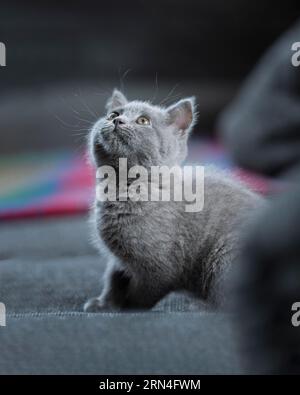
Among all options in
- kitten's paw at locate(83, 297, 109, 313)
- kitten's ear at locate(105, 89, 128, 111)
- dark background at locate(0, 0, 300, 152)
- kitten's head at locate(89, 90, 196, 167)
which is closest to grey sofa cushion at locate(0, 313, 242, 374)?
kitten's paw at locate(83, 297, 109, 313)

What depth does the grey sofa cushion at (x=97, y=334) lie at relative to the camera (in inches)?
30.7

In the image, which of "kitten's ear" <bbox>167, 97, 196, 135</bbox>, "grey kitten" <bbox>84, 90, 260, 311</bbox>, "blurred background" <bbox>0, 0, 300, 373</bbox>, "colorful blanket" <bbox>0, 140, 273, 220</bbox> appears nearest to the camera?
"grey kitten" <bbox>84, 90, 260, 311</bbox>

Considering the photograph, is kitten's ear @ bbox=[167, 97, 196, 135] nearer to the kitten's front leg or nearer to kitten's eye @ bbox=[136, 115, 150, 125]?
kitten's eye @ bbox=[136, 115, 150, 125]

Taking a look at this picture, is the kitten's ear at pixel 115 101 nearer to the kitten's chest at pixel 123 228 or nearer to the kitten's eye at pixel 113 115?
→ the kitten's eye at pixel 113 115

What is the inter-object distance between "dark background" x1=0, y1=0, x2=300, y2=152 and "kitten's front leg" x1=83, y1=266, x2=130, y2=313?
113 centimetres

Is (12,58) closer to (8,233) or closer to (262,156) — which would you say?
(8,233)

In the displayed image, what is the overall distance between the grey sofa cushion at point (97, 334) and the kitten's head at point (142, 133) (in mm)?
262

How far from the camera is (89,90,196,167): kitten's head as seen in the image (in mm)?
1068

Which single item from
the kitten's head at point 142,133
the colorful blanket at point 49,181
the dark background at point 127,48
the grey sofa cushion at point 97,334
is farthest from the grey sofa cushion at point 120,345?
the dark background at point 127,48

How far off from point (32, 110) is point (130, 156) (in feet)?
4.08

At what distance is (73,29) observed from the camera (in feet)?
7.94

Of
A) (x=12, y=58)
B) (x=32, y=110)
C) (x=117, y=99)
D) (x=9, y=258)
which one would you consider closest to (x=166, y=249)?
(x=117, y=99)

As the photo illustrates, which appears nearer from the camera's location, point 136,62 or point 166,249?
point 166,249

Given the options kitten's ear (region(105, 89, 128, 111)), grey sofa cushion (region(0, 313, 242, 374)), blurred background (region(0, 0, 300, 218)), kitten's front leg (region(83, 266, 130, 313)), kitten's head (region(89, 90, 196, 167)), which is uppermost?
blurred background (region(0, 0, 300, 218))
